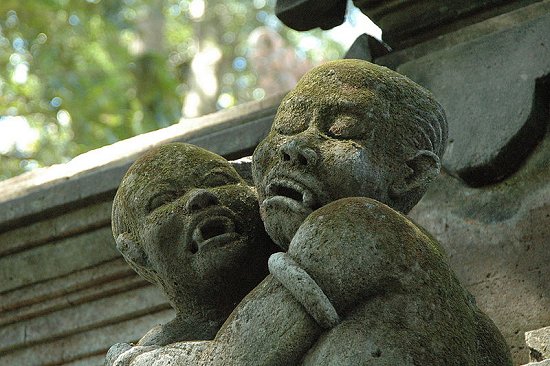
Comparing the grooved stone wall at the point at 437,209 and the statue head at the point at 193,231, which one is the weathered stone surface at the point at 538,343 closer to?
the grooved stone wall at the point at 437,209

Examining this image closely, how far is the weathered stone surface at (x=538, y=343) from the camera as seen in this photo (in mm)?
2836

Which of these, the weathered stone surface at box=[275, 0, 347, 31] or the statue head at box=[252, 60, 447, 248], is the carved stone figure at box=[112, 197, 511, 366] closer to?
the statue head at box=[252, 60, 447, 248]

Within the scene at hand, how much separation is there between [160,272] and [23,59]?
28.1ft

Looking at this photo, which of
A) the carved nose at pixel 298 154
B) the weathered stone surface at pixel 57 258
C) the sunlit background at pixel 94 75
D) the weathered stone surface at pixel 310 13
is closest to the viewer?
the carved nose at pixel 298 154

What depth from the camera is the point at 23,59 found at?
36.4 ft

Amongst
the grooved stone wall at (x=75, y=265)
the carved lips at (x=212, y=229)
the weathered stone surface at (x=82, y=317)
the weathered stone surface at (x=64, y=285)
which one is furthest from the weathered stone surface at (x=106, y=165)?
the carved lips at (x=212, y=229)

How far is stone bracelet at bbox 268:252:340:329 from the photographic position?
2332 millimetres

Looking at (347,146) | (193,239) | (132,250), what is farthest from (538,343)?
(132,250)

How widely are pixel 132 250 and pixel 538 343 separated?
0.91m

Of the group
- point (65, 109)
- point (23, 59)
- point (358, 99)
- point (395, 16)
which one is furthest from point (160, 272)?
point (23, 59)

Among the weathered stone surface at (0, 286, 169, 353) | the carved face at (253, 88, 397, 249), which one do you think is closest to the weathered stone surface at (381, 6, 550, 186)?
the carved face at (253, 88, 397, 249)

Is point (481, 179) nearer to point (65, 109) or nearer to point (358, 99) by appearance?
point (358, 99)

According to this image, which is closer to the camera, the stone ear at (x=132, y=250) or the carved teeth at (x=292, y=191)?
the carved teeth at (x=292, y=191)

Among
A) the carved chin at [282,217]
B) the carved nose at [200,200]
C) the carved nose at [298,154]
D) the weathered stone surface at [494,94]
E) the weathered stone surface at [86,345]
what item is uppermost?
the carved nose at [298,154]
